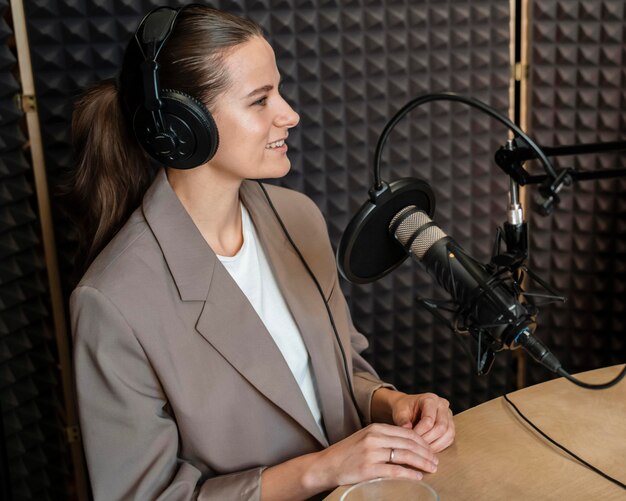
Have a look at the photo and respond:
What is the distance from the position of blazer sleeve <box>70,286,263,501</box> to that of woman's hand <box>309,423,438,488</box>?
0.12 m

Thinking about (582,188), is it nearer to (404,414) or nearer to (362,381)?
(362,381)

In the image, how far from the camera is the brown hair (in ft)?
4.17

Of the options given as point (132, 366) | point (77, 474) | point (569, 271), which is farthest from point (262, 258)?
point (569, 271)

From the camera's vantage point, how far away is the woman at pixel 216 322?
1.16m

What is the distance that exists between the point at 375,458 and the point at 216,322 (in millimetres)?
347

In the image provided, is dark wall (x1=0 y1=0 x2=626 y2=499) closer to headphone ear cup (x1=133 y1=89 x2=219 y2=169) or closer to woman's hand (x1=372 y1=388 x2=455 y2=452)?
headphone ear cup (x1=133 y1=89 x2=219 y2=169)

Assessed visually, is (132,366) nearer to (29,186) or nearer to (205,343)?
(205,343)

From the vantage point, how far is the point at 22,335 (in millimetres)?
1819

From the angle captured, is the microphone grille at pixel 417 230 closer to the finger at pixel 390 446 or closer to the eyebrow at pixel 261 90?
the finger at pixel 390 446

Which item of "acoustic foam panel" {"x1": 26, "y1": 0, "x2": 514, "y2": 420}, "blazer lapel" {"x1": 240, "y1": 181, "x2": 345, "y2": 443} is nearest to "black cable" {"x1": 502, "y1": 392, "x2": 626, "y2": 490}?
"blazer lapel" {"x1": 240, "y1": 181, "x2": 345, "y2": 443}

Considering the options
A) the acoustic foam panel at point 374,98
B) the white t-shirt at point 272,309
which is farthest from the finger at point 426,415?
the acoustic foam panel at point 374,98

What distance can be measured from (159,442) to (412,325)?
1.13m

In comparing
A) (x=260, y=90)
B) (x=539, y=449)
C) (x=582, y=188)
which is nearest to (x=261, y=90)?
(x=260, y=90)

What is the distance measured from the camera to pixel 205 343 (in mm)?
1247
